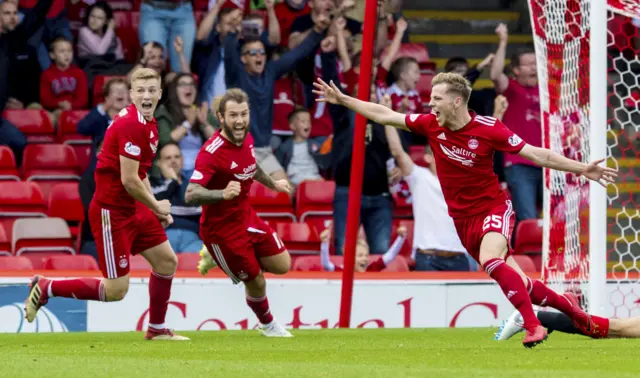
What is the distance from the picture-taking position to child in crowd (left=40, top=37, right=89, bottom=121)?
48.0 ft

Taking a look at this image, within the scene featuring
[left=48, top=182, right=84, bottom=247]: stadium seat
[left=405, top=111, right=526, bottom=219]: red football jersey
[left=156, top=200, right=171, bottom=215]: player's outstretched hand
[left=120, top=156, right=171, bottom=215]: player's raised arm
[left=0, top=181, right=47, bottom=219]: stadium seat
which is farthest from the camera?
[left=48, top=182, right=84, bottom=247]: stadium seat

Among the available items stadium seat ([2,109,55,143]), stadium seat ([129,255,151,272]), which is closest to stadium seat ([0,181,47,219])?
stadium seat ([2,109,55,143])

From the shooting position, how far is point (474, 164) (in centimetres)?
860

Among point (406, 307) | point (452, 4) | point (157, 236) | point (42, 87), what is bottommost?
point (406, 307)

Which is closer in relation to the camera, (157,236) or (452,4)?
(157,236)

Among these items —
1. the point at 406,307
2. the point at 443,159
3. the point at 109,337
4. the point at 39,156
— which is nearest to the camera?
the point at 443,159

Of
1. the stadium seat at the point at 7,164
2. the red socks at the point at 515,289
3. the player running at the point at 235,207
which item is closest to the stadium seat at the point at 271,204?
the stadium seat at the point at 7,164

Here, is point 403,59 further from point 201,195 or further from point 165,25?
point 201,195

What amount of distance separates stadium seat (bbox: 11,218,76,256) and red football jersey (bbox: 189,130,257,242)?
396cm

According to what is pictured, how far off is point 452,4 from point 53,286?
34.1 feet

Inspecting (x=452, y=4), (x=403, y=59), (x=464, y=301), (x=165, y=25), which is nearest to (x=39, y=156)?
(x=165, y=25)

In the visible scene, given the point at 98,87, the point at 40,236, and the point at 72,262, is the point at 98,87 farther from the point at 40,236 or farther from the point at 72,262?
the point at 72,262

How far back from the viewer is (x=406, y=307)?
1227 centimetres

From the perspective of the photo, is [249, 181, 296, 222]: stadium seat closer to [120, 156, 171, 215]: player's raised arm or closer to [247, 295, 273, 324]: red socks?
[247, 295, 273, 324]: red socks
